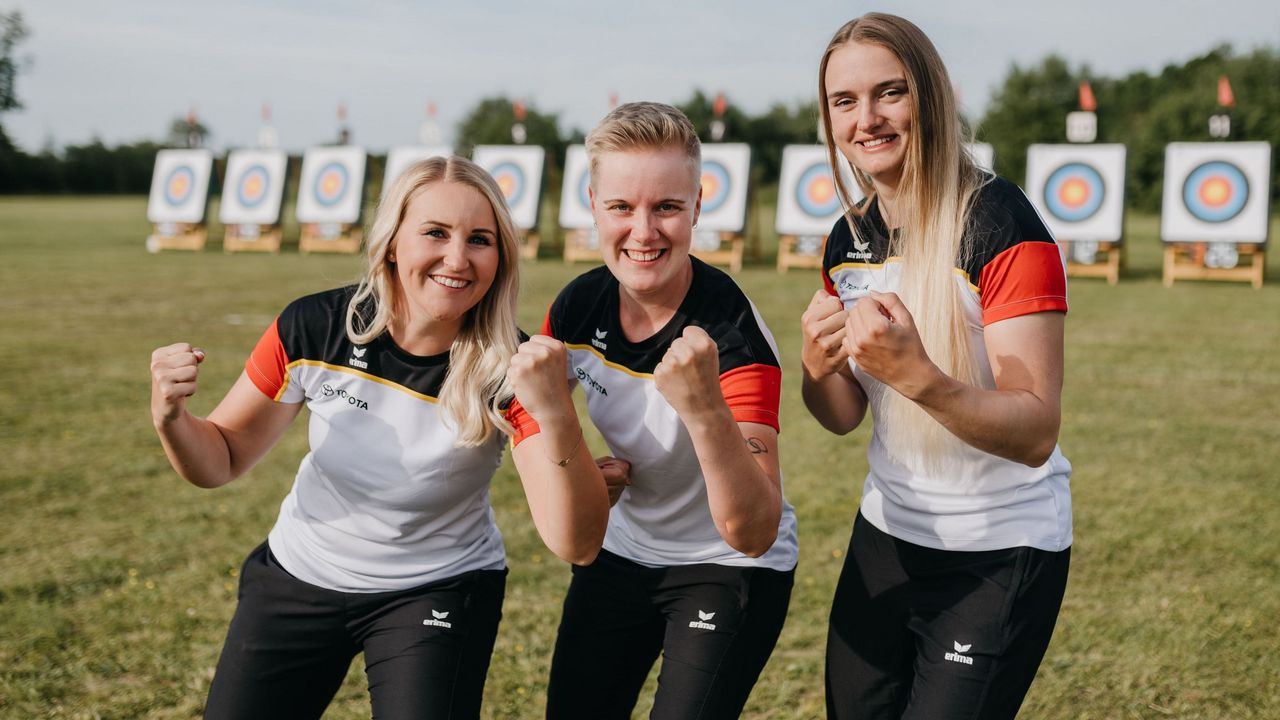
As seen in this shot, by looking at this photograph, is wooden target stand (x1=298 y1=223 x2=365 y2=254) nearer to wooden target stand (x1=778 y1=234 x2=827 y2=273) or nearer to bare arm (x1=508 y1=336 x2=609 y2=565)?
wooden target stand (x1=778 y1=234 x2=827 y2=273)

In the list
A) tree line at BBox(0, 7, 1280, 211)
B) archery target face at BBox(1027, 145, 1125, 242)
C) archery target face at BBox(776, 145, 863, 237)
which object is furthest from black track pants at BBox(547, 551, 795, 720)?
tree line at BBox(0, 7, 1280, 211)

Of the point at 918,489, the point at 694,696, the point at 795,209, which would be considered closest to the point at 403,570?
the point at 694,696

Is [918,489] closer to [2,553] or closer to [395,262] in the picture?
[395,262]

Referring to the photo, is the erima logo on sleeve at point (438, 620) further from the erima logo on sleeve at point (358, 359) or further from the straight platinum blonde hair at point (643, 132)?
the straight platinum blonde hair at point (643, 132)

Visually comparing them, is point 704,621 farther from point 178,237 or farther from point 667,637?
point 178,237

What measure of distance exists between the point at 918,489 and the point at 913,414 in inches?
6.9

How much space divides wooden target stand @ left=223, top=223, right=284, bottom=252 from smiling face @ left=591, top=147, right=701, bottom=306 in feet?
68.3

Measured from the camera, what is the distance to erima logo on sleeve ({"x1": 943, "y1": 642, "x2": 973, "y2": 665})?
210cm

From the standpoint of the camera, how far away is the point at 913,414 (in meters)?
2.18

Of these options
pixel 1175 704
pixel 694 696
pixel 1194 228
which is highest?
pixel 1194 228

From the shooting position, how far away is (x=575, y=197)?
2025 cm

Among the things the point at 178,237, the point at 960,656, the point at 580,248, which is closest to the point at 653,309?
the point at 960,656

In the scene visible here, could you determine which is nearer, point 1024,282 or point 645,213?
point 1024,282

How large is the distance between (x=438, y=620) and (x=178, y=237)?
22.4 meters
